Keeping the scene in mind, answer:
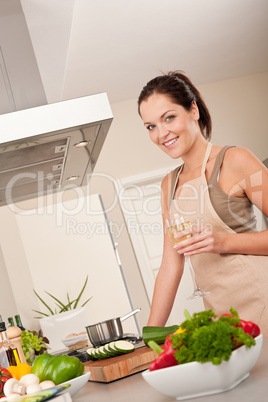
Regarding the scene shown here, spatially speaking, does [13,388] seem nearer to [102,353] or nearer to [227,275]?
[102,353]

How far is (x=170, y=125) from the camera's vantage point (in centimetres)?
190

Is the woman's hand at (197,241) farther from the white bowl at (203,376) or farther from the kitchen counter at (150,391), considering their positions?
the white bowl at (203,376)

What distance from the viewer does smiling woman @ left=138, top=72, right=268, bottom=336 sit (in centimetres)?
169

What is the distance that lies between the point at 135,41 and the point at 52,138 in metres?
2.16

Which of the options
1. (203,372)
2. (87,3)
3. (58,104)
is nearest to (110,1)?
(87,3)

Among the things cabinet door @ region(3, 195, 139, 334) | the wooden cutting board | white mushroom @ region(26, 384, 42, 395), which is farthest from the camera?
cabinet door @ region(3, 195, 139, 334)

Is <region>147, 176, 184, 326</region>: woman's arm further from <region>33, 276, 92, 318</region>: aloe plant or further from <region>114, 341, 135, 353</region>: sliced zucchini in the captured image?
→ <region>33, 276, 92, 318</region>: aloe plant

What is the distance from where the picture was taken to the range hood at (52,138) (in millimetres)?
1824

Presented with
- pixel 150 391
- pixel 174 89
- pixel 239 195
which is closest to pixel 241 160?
pixel 239 195

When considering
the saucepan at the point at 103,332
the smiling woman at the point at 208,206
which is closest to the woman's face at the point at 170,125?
the smiling woman at the point at 208,206

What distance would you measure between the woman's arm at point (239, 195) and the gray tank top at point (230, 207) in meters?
0.02

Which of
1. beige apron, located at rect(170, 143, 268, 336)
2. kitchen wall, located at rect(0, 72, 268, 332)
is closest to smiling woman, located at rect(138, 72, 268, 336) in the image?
beige apron, located at rect(170, 143, 268, 336)

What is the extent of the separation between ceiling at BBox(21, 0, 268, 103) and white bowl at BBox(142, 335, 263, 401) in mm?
2059

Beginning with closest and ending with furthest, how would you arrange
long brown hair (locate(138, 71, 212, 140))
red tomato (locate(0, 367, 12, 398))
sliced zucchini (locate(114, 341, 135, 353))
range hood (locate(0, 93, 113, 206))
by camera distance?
red tomato (locate(0, 367, 12, 398)) → sliced zucchini (locate(114, 341, 135, 353)) → range hood (locate(0, 93, 113, 206)) → long brown hair (locate(138, 71, 212, 140))
